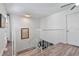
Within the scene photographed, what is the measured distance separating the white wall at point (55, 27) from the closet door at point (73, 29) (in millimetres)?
79

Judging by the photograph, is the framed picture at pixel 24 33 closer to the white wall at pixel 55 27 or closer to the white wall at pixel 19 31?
the white wall at pixel 19 31

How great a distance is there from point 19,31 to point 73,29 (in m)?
1.00

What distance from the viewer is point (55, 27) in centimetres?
157

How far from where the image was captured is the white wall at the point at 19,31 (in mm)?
1479

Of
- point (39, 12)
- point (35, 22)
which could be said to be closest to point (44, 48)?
point (35, 22)

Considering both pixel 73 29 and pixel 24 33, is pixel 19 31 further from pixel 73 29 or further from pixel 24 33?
pixel 73 29

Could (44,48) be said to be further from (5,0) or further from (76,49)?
(5,0)

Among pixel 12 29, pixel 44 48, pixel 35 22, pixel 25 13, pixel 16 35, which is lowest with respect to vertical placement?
pixel 44 48

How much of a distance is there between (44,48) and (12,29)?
0.70 metres

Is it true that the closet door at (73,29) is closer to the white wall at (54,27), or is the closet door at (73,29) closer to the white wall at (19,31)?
the white wall at (54,27)

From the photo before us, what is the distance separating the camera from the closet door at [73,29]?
1529 mm

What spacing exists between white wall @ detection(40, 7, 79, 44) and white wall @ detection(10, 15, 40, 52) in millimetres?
119

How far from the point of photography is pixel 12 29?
1.52 m

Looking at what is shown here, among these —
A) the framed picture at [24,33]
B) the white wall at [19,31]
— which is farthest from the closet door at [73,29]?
the framed picture at [24,33]
